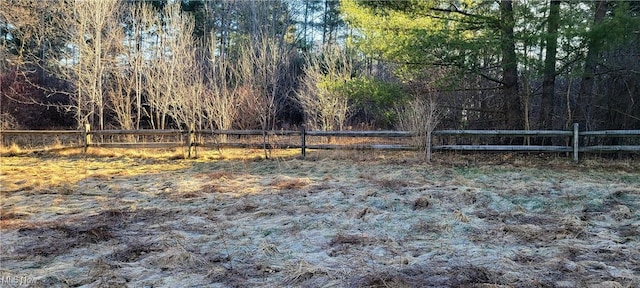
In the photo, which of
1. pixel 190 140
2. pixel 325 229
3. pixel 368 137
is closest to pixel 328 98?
pixel 368 137

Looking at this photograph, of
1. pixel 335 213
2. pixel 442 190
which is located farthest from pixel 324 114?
pixel 335 213

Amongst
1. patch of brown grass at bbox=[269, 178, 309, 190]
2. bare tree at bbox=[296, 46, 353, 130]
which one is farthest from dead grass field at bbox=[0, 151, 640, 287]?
bare tree at bbox=[296, 46, 353, 130]

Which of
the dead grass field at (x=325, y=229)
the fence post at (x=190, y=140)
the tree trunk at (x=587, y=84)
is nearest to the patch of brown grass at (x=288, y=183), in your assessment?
the dead grass field at (x=325, y=229)

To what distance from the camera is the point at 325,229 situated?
4.71 metres

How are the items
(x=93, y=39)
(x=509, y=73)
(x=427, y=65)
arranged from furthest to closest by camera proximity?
(x=93, y=39)
(x=509, y=73)
(x=427, y=65)

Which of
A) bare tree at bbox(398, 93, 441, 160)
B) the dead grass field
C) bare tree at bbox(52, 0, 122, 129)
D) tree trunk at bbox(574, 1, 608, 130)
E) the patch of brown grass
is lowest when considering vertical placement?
the dead grass field

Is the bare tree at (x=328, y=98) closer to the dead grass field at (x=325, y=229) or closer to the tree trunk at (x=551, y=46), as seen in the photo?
the tree trunk at (x=551, y=46)

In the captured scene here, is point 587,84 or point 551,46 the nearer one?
point 551,46

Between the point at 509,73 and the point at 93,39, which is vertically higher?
the point at 93,39

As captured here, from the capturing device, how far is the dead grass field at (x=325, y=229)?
10.7 feet

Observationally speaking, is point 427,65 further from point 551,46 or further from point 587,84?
point 587,84

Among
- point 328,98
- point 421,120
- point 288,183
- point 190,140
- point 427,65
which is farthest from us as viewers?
point 328,98

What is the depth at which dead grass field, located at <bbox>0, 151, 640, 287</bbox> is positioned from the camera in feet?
10.7

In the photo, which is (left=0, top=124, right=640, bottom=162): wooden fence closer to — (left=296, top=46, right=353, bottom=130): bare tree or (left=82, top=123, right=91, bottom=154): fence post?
(left=82, top=123, right=91, bottom=154): fence post
